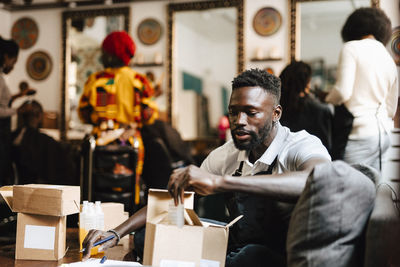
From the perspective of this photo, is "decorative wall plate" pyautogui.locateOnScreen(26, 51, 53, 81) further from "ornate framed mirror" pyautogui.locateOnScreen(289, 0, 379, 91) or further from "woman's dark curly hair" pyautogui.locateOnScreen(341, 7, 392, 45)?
"woman's dark curly hair" pyautogui.locateOnScreen(341, 7, 392, 45)

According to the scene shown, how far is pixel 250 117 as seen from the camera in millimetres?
1607

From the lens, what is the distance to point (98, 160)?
3141 mm

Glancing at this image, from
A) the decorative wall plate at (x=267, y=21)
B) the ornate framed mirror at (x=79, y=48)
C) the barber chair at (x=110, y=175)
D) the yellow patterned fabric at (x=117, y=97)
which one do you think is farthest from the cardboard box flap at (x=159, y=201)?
the ornate framed mirror at (x=79, y=48)

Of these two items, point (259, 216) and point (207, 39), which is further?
point (207, 39)

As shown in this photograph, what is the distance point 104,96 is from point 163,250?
216 centimetres

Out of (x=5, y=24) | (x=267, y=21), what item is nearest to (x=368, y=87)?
(x=267, y=21)

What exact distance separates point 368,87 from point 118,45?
1.72 metres

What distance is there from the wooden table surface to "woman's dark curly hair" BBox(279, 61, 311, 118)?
1.31 m

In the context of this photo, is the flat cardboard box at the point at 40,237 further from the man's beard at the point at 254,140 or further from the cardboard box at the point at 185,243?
the man's beard at the point at 254,140

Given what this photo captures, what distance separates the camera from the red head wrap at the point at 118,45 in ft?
10.6

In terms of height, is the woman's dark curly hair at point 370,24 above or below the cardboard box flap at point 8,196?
above

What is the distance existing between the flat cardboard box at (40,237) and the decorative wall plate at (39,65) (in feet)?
14.8

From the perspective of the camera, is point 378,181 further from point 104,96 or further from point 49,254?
point 104,96

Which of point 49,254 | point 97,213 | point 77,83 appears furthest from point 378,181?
point 77,83
